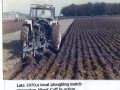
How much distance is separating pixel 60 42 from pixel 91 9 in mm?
738

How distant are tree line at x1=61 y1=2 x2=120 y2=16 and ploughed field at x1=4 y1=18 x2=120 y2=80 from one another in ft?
0.46

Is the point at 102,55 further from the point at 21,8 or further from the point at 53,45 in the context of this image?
the point at 21,8

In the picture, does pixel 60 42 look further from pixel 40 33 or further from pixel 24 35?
pixel 24 35

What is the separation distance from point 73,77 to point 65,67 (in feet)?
0.81

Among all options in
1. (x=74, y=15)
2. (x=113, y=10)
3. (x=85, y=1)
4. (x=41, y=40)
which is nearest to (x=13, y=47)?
(x=41, y=40)

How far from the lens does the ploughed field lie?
3.31 meters

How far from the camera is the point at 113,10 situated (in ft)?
11.7

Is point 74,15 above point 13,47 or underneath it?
above

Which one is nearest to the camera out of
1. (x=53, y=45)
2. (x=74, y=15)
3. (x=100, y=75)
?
(x=100, y=75)

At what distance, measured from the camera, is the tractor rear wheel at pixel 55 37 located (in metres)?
4.01

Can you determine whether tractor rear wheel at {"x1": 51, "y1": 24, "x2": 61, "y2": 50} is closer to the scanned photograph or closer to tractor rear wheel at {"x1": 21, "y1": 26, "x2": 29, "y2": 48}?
the scanned photograph

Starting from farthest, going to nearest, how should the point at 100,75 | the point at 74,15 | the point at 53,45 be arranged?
1. the point at 53,45
2. the point at 74,15
3. the point at 100,75

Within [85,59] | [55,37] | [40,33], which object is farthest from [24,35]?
[85,59]

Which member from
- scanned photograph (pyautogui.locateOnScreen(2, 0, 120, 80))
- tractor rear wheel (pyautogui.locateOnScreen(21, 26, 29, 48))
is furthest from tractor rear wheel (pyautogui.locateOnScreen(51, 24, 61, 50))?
tractor rear wheel (pyautogui.locateOnScreen(21, 26, 29, 48))
